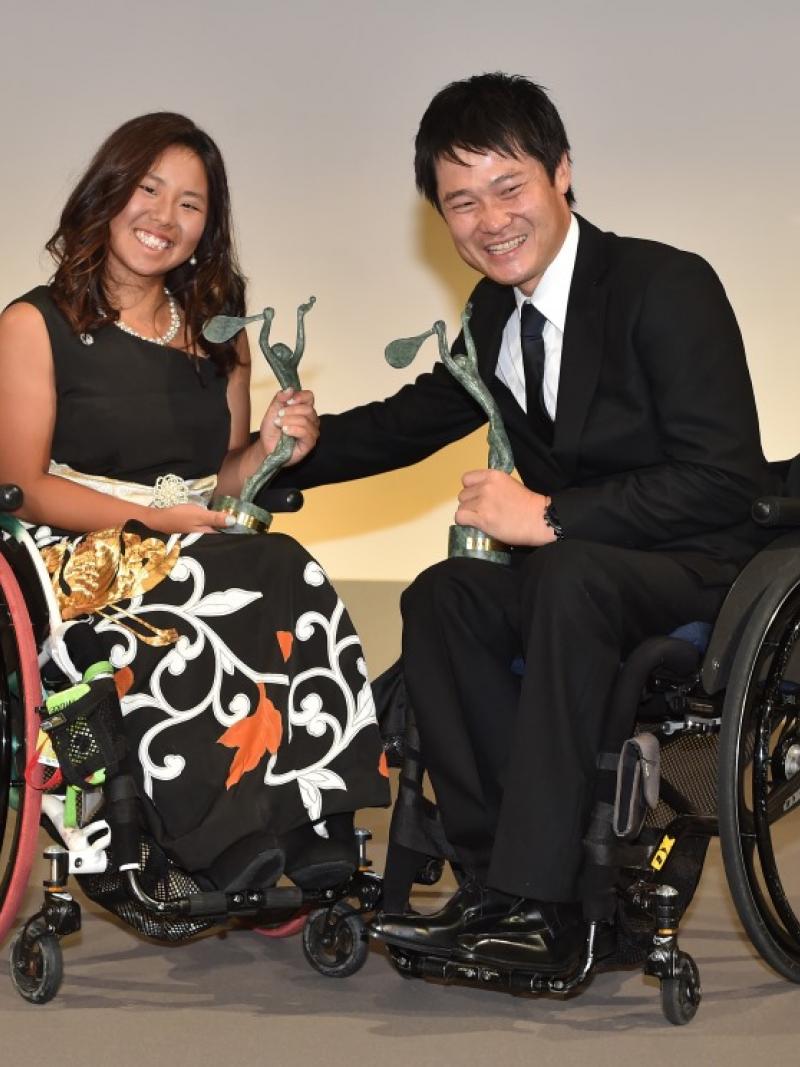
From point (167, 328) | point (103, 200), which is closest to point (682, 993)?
point (167, 328)

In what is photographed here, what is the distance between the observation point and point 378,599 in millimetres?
4586

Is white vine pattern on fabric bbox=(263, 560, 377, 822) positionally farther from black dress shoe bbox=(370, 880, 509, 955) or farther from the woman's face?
the woman's face

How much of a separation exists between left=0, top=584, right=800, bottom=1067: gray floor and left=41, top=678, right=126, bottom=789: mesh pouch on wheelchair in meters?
0.32

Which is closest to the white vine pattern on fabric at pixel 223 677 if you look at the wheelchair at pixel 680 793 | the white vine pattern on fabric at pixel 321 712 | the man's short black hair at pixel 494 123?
the white vine pattern on fabric at pixel 321 712

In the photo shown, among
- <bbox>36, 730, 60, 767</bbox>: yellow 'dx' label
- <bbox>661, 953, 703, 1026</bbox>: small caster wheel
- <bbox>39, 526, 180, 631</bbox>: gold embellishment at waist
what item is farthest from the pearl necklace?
<bbox>661, 953, 703, 1026</bbox>: small caster wheel

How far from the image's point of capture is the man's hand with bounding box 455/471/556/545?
228cm

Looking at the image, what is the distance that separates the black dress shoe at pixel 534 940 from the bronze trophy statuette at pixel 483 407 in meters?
0.51

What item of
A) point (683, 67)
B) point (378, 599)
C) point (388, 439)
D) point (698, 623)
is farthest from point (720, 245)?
point (698, 623)

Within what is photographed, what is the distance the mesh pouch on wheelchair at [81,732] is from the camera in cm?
207

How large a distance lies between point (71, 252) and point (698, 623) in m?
1.18

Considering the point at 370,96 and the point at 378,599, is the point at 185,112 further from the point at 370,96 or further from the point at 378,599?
the point at 378,599

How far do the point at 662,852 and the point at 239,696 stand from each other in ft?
1.95

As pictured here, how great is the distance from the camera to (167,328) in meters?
2.78

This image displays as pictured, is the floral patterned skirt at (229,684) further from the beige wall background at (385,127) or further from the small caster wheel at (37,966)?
the beige wall background at (385,127)
